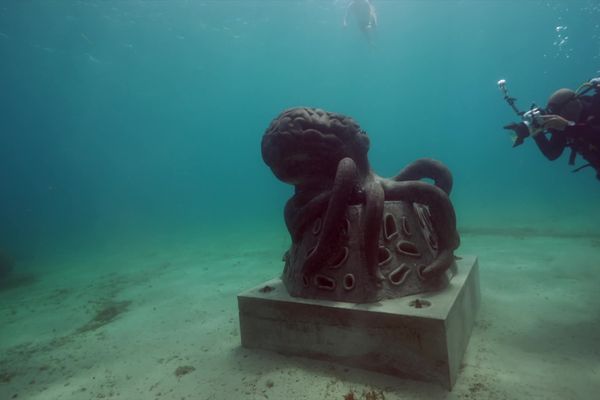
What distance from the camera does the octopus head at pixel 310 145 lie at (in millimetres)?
3820

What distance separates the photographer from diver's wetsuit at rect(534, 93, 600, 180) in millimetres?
3850

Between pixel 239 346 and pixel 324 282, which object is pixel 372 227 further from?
pixel 239 346

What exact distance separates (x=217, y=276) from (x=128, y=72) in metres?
38.5

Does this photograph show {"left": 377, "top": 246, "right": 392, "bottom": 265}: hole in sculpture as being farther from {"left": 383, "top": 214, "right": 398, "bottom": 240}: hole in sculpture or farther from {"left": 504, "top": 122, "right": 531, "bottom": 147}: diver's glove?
{"left": 504, "top": 122, "right": 531, "bottom": 147}: diver's glove

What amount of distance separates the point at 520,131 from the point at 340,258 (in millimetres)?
2921

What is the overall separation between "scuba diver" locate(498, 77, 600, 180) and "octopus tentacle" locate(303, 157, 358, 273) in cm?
240

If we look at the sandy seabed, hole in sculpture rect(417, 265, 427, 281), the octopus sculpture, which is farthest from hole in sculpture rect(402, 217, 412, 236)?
the sandy seabed

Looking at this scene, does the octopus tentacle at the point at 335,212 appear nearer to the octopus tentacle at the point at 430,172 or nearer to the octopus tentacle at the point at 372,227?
the octopus tentacle at the point at 372,227

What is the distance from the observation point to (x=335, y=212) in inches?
139

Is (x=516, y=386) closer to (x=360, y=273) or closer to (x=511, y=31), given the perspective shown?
(x=360, y=273)

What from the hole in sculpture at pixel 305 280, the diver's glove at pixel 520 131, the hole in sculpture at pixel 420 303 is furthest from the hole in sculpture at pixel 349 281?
the diver's glove at pixel 520 131

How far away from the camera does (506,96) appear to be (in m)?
4.45

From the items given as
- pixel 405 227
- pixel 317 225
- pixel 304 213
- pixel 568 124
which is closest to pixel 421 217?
pixel 405 227

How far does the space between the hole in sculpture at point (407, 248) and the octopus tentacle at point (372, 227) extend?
0.41 metres
